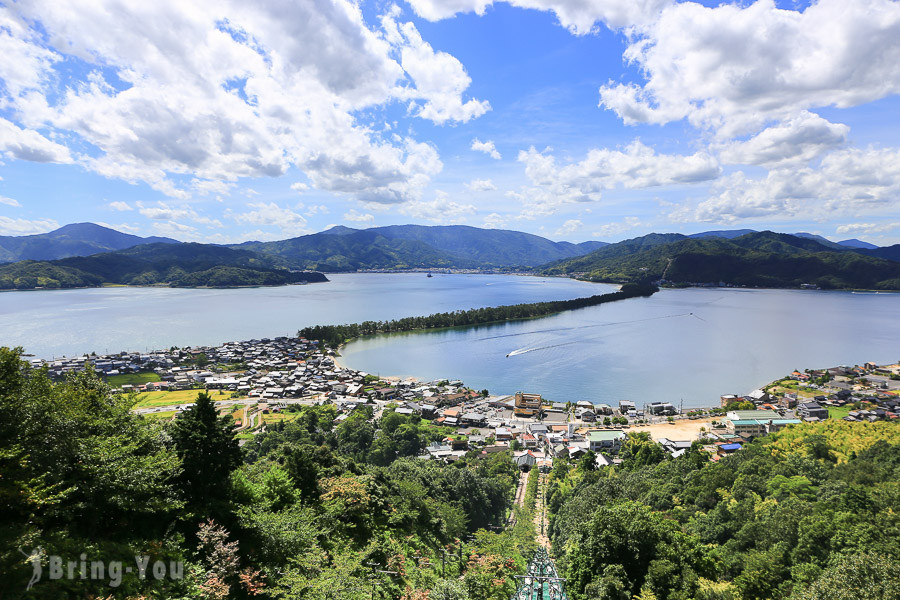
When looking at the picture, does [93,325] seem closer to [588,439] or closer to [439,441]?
[439,441]

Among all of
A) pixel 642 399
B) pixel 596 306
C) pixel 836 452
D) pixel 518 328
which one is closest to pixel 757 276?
pixel 596 306

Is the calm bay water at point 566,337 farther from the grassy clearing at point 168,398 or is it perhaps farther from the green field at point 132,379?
the grassy clearing at point 168,398

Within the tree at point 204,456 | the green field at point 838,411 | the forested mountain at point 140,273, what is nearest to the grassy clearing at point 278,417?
the tree at point 204,456

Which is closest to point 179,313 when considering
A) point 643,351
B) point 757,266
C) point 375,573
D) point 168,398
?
point 168,398

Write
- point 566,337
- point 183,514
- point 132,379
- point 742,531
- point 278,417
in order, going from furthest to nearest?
point 566,337
point 132,379
point 278,417
point 742,531
point 183,514

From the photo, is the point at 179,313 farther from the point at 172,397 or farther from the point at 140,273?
the point at 140,273

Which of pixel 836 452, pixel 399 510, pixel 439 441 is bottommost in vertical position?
pixel 439 441
